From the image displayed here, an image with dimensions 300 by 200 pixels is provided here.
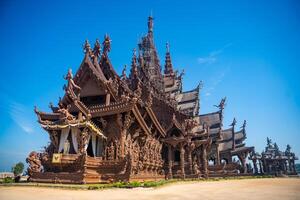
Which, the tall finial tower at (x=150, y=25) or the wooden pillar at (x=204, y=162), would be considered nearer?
the wooden pillar at (x=204, y=162)

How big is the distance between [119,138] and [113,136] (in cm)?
52

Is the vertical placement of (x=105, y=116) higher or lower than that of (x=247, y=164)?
higher

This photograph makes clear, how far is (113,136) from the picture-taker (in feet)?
54.6

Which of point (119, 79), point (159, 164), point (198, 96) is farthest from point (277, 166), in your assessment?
point (119, 79)

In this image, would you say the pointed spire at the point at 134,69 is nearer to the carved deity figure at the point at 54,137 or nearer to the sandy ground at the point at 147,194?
the carved deity figure at the point at 54,137

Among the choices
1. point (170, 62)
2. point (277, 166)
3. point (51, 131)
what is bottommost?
point (277, 166)

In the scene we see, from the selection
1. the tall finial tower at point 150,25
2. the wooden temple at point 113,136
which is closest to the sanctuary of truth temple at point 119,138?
the wooden temple at point 113,136

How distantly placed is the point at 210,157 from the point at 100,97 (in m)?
18.7

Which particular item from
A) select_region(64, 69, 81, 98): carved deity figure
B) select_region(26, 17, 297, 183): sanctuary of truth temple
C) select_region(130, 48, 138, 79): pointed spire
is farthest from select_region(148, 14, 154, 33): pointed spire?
select_region(64, 69, 81, 98): carved deity figure

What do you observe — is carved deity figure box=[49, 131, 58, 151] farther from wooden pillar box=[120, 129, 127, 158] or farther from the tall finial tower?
the tall finial tower

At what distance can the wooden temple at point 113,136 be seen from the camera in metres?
13.9

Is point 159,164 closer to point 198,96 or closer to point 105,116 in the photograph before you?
point 105,116

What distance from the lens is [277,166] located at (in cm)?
3123

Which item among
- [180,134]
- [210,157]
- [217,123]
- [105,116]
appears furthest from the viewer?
[217,123]
